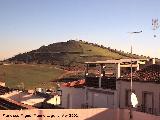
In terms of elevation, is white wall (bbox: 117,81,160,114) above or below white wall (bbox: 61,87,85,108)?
above

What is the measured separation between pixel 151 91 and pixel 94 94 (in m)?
9.51

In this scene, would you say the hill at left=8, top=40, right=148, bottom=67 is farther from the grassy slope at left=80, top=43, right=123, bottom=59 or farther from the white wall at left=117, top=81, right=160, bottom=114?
the white wall at left=117, top=81, right=160, bottom=114

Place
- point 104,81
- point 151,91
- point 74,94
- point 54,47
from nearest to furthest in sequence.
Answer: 1. point 151,91
2. point 104,81
3. point 74,94
4. point 54,47

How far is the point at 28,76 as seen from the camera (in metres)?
92.1

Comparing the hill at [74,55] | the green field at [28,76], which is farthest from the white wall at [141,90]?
the hill at [74,55]

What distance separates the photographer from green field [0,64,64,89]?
8015 cm

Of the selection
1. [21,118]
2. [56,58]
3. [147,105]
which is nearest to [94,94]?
[147,105]

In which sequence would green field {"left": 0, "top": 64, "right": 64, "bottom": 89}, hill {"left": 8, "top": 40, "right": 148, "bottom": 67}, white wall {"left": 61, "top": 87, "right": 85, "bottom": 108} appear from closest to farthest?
white wall {"left": 61, "top": 87, "right": 85, "bottom": 108} < green field {"left": 0, "top": 64, "right": 64, "bottom": 89} < hill {"left": 8, "top": 40, "right": 148, "bottom": 67}

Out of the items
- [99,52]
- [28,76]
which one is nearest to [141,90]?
[28,76]

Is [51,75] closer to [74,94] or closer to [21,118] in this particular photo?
[74,94]

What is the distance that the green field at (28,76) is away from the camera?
80.2 meters

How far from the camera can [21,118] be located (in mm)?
23875

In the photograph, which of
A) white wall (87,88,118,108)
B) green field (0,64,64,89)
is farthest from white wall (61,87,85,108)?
green field (0,64,64,89)

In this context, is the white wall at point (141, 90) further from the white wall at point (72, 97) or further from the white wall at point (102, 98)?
the white wall at point (72, 97)
